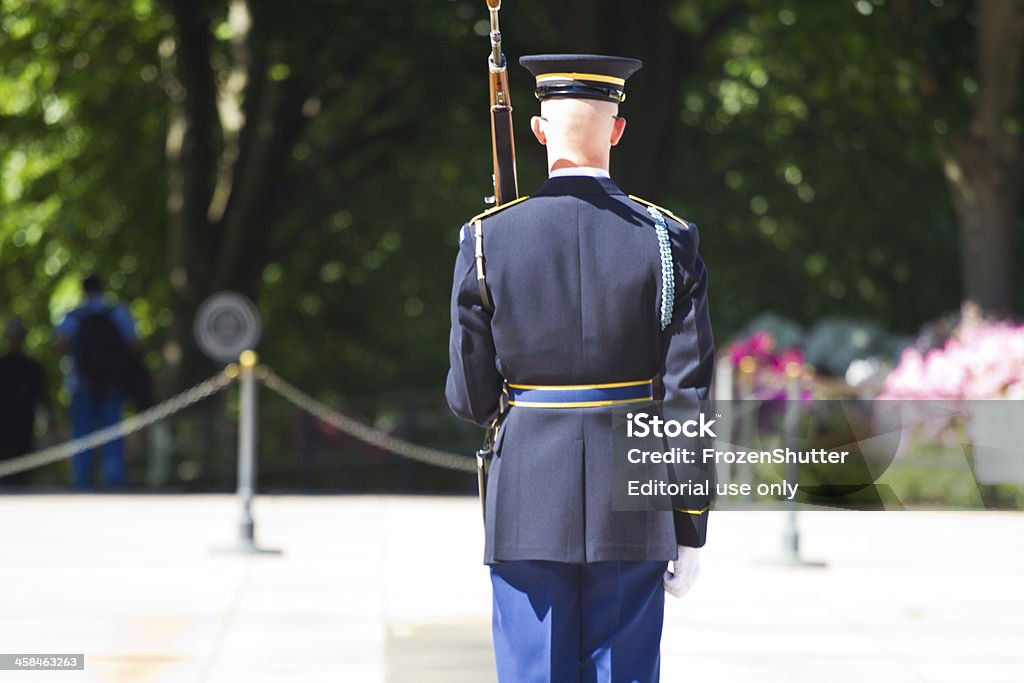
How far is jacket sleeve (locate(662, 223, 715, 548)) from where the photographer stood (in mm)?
4727

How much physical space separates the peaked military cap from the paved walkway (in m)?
3.31

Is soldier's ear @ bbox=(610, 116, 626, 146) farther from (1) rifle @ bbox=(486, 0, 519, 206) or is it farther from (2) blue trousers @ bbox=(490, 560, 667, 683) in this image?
(2) blue trousers @ bbox=(490, 560, 667, 683)

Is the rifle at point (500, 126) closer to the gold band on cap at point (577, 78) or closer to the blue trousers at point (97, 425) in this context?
the gold band on cap at point (577, 78)

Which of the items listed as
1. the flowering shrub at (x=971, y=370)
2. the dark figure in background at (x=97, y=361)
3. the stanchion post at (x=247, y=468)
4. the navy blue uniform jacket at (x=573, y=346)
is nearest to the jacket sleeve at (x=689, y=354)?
the navy blue uniform jacket at (x=573, y=346)

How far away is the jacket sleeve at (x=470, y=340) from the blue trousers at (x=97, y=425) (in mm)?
11824

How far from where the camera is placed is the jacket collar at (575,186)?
4848 mm

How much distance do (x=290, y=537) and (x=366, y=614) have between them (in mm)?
3379

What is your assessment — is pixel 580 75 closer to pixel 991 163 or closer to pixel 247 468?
pixel 247 468

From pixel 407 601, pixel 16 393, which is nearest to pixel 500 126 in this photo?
pixel 407 601

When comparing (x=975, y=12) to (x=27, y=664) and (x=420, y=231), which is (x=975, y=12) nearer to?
(x=420, y=231)

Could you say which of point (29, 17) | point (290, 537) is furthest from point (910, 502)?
point (29, 17)

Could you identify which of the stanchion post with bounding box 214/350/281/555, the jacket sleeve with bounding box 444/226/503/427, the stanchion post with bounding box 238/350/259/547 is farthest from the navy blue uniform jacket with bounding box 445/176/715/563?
the stanchion post with bounding box 238/350/259/547

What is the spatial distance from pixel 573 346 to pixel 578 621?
2.24 feet

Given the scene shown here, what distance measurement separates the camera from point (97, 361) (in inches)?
638
